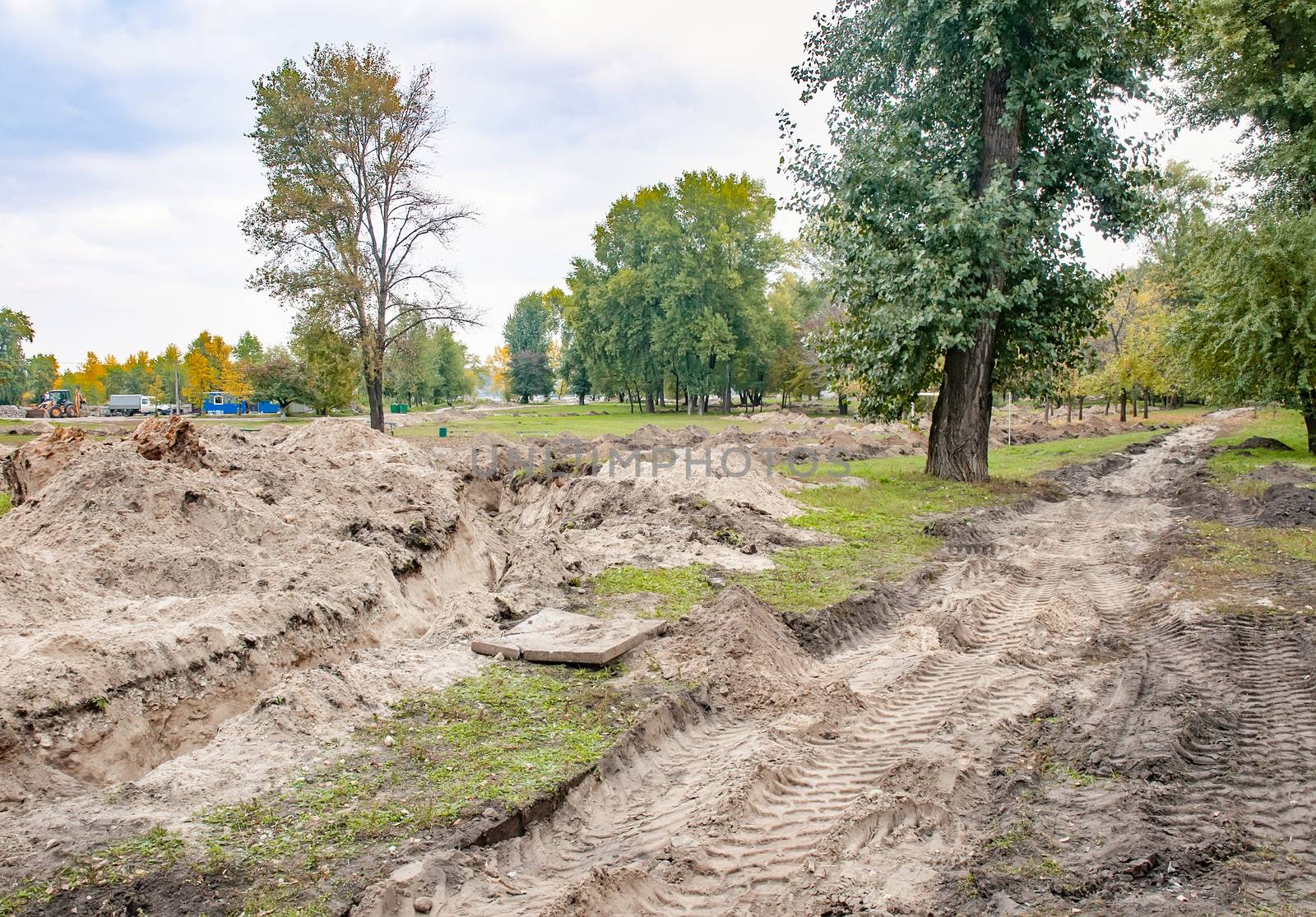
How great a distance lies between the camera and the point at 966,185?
16312mm

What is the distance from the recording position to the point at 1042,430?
37.0m

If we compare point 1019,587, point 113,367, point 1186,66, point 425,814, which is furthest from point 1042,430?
point 113,367

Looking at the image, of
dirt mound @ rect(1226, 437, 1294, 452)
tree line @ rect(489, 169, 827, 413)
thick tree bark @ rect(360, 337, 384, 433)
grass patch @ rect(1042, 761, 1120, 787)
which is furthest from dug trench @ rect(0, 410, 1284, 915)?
tree line @ rect(489, 169, 827, 413)

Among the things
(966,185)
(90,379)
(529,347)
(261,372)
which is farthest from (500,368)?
(966,185)

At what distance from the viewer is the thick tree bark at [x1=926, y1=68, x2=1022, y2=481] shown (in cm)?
1681

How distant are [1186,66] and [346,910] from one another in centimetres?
2613

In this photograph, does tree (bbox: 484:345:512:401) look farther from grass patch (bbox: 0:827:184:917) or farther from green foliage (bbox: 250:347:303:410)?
grass patch (bbox: 0:827:184:917)

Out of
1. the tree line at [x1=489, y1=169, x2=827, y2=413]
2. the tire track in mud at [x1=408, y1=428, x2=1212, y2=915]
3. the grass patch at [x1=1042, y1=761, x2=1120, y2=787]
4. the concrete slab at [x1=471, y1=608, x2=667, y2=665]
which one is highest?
the tree line at [x1=489, y1=169, x2=827, y2=413]

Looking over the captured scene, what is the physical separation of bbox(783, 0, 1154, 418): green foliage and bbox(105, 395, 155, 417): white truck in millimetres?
56128

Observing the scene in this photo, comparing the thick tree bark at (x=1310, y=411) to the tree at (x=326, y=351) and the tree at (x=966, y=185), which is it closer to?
the tree at (x=966, y=185)

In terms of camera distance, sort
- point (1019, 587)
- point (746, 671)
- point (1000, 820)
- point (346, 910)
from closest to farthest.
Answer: point (346, 910) < point (1000, 820) < point (746, 671) < point (1019, 587)

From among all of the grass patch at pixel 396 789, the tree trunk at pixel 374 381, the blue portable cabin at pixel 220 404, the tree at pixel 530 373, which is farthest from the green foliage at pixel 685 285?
the grass patch at pixel 396 789

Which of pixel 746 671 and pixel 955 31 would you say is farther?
pixel 955 31

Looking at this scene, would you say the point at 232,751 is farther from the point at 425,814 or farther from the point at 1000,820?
the point at 1000,820
